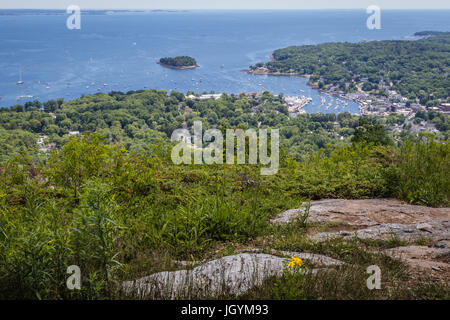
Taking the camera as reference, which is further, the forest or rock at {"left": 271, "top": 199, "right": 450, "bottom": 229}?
rock at {"left": 271, "top": 199, "right": 450, "bottom": 229}

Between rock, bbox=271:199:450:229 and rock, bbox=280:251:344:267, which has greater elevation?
rock, bbox=280:251:344:267

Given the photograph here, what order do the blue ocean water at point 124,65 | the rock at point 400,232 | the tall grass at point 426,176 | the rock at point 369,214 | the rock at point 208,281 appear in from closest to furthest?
the rock at point 208,281
the rock at point 400,232
the rock at point 369,214
the tall grass at point 426,176
the blue ocean water at point 124,65

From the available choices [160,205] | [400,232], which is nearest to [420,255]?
[400,232]

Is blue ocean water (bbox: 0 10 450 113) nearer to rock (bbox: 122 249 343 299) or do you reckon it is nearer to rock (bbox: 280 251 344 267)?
rock (bbox: 280 251 344 267)

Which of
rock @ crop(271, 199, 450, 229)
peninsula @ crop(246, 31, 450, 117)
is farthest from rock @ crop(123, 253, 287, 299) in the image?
peninsula @ crop(246, 31, 450, 117)

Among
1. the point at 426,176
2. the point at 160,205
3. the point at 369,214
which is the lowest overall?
the point at 369,214

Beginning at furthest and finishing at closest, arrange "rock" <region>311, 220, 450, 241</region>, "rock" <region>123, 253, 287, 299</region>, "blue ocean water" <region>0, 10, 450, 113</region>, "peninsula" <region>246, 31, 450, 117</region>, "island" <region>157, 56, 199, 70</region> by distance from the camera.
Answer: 1. "island" <region>157, 56, 199, 70</region>
2. "blue ocean water" <region>0, 10, 450, 113</region>
3. "peninsula" <region>246, 31, 450, 117</region>
4. "rock" <region>311, 220, 450, 241</region>
5. "rock" <region>123, 253, 287, 299</region>

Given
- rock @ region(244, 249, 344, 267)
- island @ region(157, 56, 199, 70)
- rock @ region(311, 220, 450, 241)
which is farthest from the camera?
island @ region(157, 56, 199, 70)

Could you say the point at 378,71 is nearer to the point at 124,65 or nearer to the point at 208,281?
the point at 124,65

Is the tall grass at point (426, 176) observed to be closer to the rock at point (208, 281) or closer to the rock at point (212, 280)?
the rock at point (212, 280)

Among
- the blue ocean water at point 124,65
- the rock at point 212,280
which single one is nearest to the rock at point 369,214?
the rock at point 212,280
